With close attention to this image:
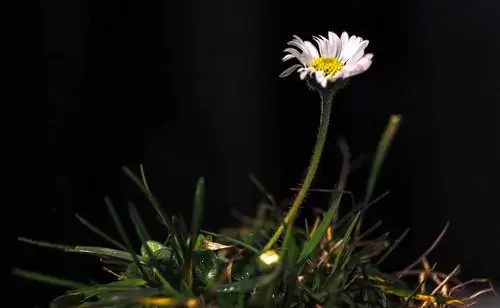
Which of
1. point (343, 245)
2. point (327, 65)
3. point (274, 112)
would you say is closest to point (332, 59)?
point (327, 65)

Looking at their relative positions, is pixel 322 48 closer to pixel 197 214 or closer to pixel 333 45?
pixel 333 45

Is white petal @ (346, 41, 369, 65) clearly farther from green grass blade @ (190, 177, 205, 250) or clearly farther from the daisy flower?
green grass blade @ (190, 177, 205, 250)

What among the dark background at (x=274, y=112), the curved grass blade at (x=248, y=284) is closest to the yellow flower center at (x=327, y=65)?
the curved grass blade at (x=248, y=284)

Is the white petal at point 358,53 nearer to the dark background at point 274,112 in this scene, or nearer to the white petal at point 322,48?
the white petal at point 322,48

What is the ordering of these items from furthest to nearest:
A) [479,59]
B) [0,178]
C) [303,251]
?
[479,59], [0,178], [303,251]

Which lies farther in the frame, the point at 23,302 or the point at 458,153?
the point at 458,153

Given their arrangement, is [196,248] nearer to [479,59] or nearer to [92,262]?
[92,262]

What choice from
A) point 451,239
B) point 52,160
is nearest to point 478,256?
point 451,239

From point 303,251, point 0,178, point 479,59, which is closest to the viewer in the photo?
point 303,251
